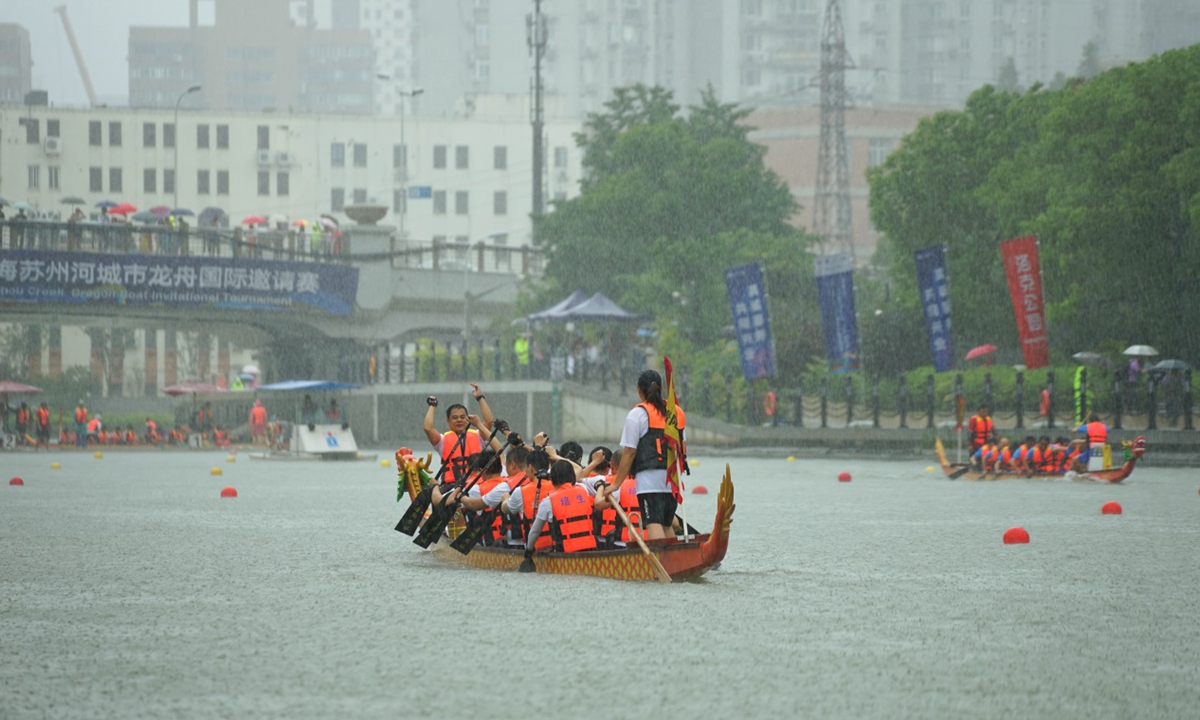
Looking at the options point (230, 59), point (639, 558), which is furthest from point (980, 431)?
point (230, 59)

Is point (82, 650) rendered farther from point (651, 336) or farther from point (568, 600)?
point (651, 336)

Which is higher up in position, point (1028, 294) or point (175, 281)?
point (175, 281)

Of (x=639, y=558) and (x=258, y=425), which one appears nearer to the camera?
(x=639, y=558)

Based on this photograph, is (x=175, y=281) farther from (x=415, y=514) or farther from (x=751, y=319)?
(x=415, y=514)

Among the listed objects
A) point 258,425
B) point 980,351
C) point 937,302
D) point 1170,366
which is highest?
point 937,302

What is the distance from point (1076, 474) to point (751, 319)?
14.8 metres

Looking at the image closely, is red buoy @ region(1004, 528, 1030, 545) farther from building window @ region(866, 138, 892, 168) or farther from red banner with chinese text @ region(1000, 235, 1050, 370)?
building window @ region(866, 138, 892, 168)

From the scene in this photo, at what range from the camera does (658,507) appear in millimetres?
13797

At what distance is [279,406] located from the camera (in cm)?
6700

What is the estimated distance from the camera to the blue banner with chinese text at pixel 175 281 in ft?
183

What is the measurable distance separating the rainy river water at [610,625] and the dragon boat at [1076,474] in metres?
7.26

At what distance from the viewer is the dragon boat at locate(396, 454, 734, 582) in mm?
12930

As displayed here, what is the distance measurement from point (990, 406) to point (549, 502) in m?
25.6

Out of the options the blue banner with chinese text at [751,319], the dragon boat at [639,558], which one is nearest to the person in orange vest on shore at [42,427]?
the blue banner with chinese text at [751,319]
